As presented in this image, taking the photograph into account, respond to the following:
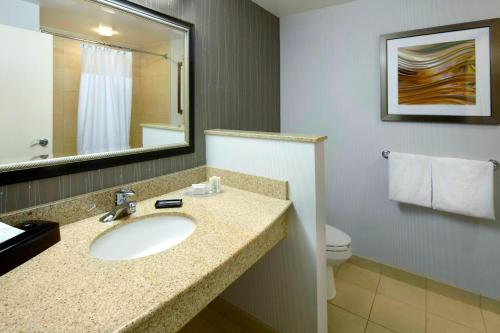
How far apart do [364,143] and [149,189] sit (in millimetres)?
1624

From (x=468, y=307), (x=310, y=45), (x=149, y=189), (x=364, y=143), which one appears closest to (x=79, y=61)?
(x=149, y=189)

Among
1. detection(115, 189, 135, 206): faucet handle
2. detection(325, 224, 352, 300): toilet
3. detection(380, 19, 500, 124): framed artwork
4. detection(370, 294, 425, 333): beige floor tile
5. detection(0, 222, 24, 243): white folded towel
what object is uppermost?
detection(380, 19, 500, 124): framed artwork

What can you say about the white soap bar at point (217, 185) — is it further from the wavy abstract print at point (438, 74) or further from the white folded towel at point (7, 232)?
the wavy abstract print at point (438, 74)

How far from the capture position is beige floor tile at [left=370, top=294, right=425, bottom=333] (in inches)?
61.2

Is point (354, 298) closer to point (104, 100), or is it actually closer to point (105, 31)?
point (104, 100)

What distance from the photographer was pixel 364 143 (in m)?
2.11

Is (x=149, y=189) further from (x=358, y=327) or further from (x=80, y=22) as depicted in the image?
(x=358, y=327)

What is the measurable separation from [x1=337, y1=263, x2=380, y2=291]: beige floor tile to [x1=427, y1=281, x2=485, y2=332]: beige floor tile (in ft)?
1.11

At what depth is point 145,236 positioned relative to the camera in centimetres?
116

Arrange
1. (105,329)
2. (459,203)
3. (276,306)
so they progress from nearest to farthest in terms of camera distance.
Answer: (105,329), (276,306), (459,203)

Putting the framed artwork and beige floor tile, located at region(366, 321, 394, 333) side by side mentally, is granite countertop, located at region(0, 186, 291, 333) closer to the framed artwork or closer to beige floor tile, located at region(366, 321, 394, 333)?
beige floor tile, located at region(366, 321, 394, 333)

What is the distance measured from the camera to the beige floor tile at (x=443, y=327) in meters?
1.53

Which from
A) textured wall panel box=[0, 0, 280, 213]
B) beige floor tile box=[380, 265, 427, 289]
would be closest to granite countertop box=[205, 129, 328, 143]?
textured wall panel box=[0, 0, 280, 213]

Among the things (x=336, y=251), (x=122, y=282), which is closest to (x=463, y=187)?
(x=336, y=251)
